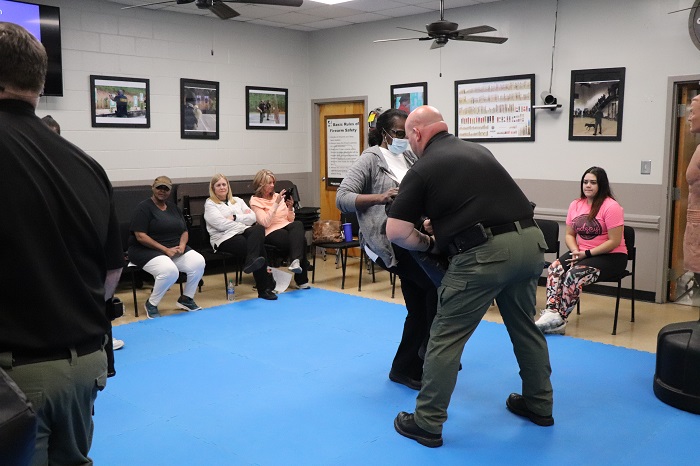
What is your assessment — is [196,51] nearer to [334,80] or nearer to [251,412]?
[334,80]

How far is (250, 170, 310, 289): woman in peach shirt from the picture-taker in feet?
21.8

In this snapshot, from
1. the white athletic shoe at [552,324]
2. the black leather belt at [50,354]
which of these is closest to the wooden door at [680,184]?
the white athletic shoe at [552,324]

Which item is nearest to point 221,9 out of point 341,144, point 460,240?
point 460,240

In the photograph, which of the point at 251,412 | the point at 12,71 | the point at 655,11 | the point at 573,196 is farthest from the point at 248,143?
the point at 12,71

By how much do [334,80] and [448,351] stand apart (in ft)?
20.7

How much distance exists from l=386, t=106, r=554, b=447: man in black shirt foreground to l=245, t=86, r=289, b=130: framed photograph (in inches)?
217

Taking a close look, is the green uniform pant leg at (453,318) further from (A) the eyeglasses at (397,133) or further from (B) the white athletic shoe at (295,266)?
(B) the white athletic shoe at (295,266)

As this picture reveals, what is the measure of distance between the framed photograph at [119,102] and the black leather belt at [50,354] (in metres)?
5.89

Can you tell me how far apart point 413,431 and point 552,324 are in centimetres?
218

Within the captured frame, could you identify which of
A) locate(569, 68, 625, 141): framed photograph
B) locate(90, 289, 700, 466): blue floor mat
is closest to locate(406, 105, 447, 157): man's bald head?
locate(90, 289, 700, 466): blue floor mat

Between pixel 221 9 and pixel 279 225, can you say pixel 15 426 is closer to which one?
pixel 221 9

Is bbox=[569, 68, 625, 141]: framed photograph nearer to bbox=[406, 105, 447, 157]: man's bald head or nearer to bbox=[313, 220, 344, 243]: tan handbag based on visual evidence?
bbox=[313, 220, 344, 243]: tan handbag

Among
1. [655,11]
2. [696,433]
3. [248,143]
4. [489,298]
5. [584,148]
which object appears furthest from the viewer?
[248,143]

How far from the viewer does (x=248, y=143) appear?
27.8ft
